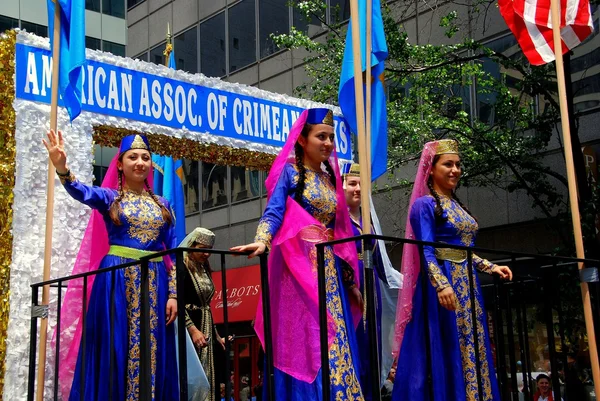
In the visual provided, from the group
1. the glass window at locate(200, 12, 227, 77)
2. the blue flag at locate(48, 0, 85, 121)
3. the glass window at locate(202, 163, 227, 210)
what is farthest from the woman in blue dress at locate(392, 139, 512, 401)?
the glass window at locate(200, 12, 227, 77)

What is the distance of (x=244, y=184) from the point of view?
66.8 feet

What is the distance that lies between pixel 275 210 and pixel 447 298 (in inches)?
40.4

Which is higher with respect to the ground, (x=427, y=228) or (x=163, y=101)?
(x=163, y=101)

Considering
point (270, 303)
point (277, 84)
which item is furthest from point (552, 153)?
point (270, 303)

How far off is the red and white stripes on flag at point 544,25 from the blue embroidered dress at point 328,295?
190cm

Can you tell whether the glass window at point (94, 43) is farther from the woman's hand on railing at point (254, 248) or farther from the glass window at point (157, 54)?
the woman's hand on railing at point (254, 248)

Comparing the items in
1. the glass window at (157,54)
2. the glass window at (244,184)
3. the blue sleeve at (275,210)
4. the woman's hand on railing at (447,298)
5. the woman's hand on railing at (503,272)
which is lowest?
the woman's hand on railing at (447,298)

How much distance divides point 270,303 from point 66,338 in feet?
5.75

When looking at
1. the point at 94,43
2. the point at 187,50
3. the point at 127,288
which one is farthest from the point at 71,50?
the point at 94,43

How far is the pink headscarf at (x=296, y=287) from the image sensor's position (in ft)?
14.8

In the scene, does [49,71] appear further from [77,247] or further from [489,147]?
[489,147]

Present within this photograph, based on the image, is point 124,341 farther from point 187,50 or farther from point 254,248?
point 187,50

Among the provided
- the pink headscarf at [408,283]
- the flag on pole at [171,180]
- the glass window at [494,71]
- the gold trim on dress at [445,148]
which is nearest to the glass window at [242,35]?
the glass window at [494,71]

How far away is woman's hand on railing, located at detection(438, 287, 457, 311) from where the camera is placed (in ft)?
15.6
